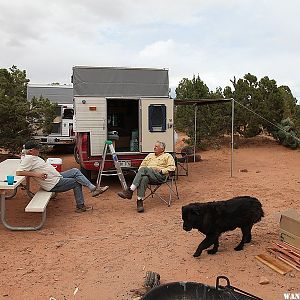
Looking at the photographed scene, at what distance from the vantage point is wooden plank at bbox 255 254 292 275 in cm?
352

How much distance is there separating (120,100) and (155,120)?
3.02 feet

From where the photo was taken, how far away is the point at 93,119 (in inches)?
288

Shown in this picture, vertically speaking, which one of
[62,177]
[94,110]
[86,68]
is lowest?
[62,177]

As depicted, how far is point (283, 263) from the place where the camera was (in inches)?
144

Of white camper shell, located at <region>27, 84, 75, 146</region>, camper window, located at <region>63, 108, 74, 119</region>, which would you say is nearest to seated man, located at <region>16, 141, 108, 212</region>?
white camper shell, located at <region>27, 84, 75, 146</region>

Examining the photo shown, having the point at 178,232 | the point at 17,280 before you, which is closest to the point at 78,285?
the point at 17,280

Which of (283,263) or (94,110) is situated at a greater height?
(94,110)

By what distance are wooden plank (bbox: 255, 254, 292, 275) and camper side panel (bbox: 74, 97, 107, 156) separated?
4.21m

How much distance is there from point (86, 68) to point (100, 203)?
3.04 metres

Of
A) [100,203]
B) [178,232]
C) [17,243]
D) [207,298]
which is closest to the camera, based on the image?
[207,298]

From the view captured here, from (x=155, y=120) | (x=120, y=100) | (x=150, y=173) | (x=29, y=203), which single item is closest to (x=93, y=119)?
(x=120, y=100)

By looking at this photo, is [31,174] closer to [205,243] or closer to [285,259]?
[205,243]

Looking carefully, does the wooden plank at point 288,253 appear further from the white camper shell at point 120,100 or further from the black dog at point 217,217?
the white camper shell at point 120,100

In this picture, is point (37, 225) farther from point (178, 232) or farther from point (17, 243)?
point (178, 232)
